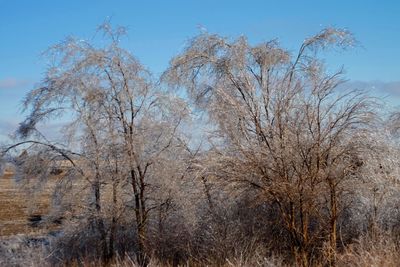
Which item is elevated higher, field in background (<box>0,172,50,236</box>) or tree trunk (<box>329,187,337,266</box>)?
field in background (<box>0,172,50,236</box>)

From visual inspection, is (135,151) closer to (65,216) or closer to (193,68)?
(193,68)

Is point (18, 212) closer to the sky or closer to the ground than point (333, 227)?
closer to the sky

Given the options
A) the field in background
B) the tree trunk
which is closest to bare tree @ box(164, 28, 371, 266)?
the tree trunk

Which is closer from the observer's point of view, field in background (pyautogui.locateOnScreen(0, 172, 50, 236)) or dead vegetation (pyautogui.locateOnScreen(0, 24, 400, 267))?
dead vegetation (pyautogui.locateOnScreen(0, 24, 400, 267))

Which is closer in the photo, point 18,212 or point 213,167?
point 213,167

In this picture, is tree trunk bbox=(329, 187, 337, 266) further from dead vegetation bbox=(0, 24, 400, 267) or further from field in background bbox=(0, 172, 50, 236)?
field in background bbox=(0, 172, 50, 236)

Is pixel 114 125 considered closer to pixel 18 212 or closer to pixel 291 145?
pixel 291 145

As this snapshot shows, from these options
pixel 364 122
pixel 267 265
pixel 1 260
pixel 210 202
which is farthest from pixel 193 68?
pixel 1 260

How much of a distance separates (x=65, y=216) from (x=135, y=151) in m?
4.30

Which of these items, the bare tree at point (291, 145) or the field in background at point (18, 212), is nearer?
the bare tree at point (291, 145)

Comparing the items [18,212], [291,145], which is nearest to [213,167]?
[291,145]

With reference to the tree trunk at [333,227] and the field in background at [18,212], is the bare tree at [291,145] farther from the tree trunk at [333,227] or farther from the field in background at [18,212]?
the field in background at [18,212]

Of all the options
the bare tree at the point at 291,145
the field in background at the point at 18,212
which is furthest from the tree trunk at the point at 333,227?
the field in background at the point at 18,212

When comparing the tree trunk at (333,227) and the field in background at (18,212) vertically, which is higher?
the field in background at (18,212)
